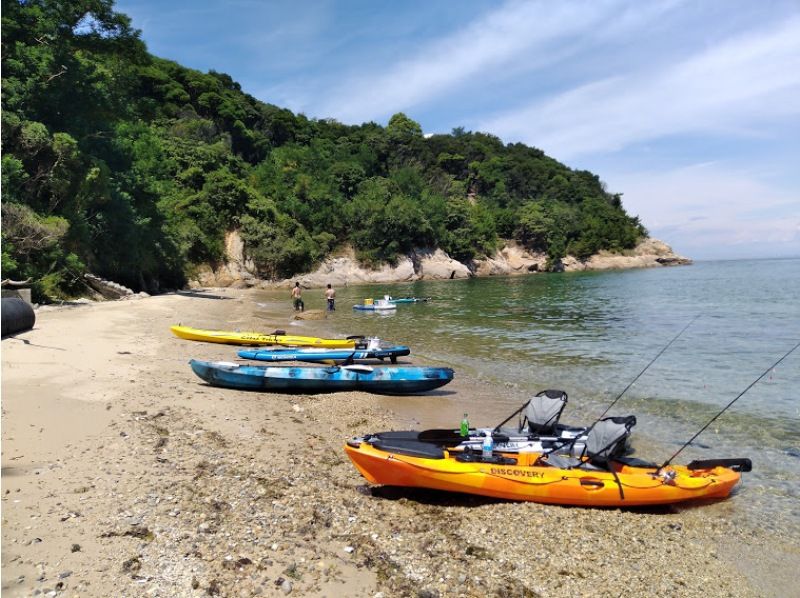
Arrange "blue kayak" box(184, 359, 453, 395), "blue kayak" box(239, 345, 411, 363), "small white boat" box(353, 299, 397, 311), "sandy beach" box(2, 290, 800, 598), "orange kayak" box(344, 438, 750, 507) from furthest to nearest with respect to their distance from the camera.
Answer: "small white boat" box(353, 299, 397, 311) → "blue kayak" box(239, 345, 411, 363) → "blue kayak" box(184, 359, 453, 395) → "orange kayak" box(344, 438, 750, 507) → "sandy beach" box(2, 290, 800, 598)

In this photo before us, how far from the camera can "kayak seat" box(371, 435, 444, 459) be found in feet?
20.4

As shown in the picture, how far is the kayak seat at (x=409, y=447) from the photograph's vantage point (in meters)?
6.22

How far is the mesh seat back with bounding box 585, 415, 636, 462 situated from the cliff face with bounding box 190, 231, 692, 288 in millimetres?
49282

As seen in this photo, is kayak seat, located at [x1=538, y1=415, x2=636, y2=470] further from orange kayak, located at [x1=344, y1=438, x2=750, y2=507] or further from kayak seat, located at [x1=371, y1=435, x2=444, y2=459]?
kayak seat, located at [x1=371, y1=435, x2=444, y2=459]

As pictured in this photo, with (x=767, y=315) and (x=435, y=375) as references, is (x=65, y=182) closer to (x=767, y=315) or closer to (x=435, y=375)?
(x=435, y=375)

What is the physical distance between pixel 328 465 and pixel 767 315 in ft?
83.5

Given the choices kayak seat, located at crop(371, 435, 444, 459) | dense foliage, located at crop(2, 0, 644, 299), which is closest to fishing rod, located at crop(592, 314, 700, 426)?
kayak seat, located at crop(371, 435, 444, 459)

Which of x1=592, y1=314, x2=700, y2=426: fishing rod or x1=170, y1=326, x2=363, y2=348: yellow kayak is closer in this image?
x1=592, y1=314, x2=700, y2=426: fishing rod

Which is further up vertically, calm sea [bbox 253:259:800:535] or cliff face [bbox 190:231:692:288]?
cliff face [bbox 190:231:692:288]

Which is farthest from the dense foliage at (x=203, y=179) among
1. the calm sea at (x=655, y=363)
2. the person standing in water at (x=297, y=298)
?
the calm sea at (x=655, y=363)

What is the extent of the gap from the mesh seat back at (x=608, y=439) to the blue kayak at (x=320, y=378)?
4.52 m

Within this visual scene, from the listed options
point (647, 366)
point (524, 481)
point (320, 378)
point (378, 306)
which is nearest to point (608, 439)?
point (524, 481)

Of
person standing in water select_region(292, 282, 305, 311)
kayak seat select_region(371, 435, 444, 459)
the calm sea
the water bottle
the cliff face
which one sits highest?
the cliff face

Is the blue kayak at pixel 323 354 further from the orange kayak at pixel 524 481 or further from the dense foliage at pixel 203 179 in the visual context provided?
the dense foliage at pixel 203 179
